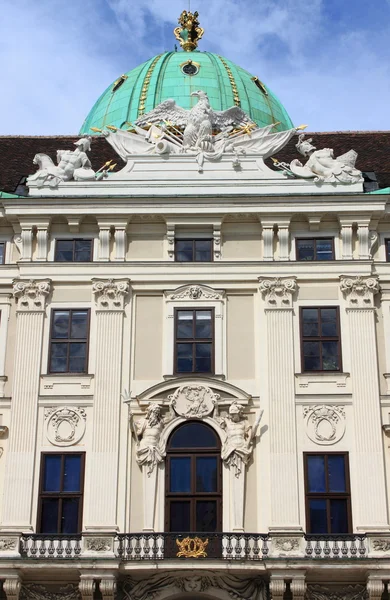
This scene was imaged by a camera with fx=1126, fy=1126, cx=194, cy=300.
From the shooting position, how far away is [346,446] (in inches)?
1104

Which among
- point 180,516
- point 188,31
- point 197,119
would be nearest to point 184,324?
point 180,516

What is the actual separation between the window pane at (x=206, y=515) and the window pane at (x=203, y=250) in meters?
6.67

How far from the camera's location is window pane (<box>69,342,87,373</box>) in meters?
29.2

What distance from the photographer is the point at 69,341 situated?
2945cm

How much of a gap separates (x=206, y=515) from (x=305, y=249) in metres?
7.74

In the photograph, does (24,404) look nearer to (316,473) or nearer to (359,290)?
(316,473)

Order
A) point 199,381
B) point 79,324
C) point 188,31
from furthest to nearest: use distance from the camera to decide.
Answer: point 188,31 < point 79,324 < point 199,381

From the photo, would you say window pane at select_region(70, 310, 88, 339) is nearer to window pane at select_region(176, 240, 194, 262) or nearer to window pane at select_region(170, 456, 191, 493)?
window pane at select_region(176, 240, 194, 262)

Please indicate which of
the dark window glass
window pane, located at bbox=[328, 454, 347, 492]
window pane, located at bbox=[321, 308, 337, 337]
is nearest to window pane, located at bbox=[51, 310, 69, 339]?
the dark window glass

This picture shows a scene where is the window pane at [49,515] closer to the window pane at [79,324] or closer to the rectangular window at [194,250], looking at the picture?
the window pane at [79,324]

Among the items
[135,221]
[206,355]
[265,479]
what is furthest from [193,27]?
[265,479]

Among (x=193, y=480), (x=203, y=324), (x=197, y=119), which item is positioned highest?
(x=197, y=119)

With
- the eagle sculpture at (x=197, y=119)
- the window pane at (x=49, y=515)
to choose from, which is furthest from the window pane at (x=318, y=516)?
the eagle sculpture at (x=197, y=119)

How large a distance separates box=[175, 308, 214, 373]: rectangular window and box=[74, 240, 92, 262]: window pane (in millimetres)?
2971
